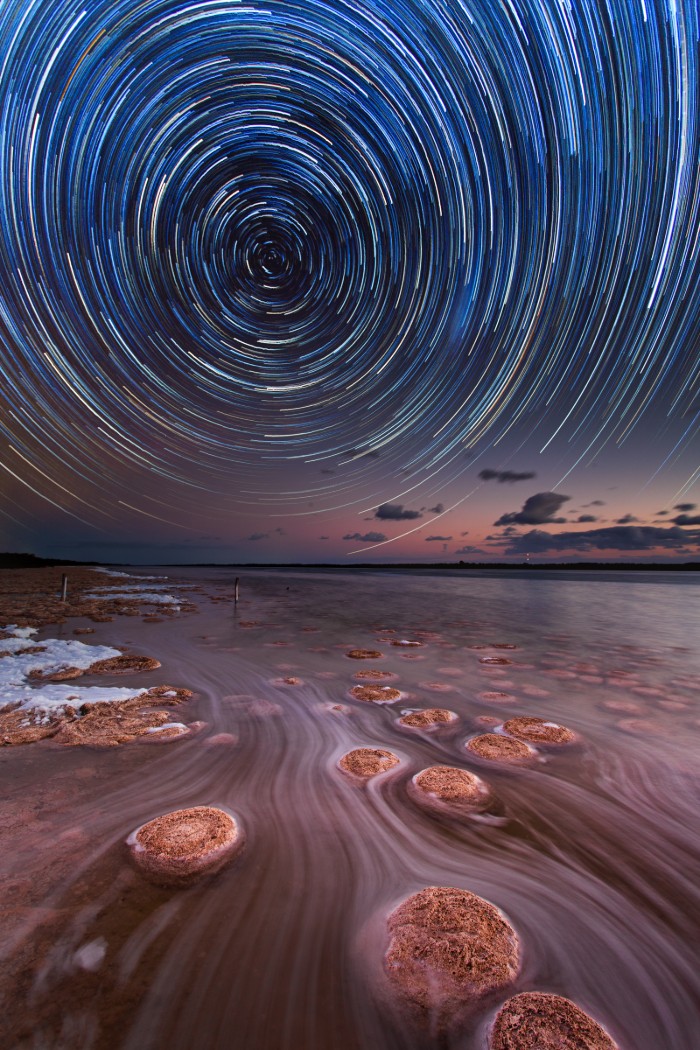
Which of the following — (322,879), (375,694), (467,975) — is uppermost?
(467,975)

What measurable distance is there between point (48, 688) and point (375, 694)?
5572 mm

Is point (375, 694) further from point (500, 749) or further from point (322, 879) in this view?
point (322, 879)

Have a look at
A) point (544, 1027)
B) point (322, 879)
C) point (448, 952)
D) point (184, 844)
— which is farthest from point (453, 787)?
point (184, 844)

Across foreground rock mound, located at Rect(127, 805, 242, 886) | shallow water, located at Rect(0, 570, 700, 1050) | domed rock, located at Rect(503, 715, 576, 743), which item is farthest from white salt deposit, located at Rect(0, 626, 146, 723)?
domed rock, located at Rect(503, 715, 576, 743)

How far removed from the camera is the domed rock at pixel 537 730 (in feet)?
17.9

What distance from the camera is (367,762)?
459cm

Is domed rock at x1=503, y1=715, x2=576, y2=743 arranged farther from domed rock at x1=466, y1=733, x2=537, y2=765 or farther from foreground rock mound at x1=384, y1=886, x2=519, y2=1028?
foreground rock mound at x1=384, y1=886, x2=519, y2=1028

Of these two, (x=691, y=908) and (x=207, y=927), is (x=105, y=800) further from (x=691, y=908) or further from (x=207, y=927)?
(x=691, y=908)

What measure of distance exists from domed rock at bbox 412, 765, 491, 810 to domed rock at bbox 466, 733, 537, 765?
2.15ft

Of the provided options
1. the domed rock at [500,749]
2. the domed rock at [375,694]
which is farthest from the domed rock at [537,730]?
the domed rock at [375,694]

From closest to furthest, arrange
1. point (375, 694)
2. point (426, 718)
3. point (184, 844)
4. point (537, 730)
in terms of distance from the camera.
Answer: point (184, 844), point (537, 730), point (426, 718), point (375, 694)

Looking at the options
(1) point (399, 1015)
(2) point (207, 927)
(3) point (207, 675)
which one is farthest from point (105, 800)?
(3) point (207, 675)

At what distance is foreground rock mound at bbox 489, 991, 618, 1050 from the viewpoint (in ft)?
6.07

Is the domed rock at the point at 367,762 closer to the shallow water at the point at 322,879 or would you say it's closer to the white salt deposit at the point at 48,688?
the shallow water at the point at 322,879
